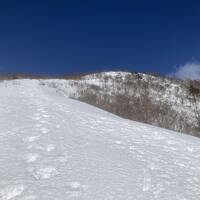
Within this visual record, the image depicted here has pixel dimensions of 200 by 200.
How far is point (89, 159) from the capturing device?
743 cm

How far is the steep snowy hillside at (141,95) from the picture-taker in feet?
71.7

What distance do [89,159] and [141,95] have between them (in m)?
20.6

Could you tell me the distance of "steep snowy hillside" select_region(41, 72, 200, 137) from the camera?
21844 millimetres

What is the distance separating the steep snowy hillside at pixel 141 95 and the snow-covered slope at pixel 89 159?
8.89 meters

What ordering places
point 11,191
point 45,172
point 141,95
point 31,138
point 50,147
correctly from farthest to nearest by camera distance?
point 141,95 < point 31,138 < point 50,147 < point 45,172 < point 11,191

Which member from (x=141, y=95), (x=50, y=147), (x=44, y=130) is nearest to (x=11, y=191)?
(x=50, y=147)

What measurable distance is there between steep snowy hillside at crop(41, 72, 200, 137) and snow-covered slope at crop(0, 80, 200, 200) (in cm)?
889

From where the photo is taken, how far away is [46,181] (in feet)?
20.6

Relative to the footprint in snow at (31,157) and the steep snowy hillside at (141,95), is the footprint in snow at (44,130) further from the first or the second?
the steep snowy hillside at (141,95)

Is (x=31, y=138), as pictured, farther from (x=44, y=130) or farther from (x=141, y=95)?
(x=141, y=95)

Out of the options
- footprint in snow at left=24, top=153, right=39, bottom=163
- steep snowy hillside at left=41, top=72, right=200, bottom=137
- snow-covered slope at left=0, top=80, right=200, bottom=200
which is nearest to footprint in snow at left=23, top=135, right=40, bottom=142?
snow-covered slope at left=0, top=80, right=200, bottom=200

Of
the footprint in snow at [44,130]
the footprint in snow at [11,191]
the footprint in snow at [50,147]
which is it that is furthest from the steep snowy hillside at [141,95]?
the footprint in snow at [11,191]

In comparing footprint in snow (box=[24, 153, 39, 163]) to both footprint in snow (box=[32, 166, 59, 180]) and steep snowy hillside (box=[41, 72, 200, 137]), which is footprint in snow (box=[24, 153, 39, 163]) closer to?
footprint in snow (box=[32, 166, 59, 180])

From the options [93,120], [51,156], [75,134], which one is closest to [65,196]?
[51,156]
